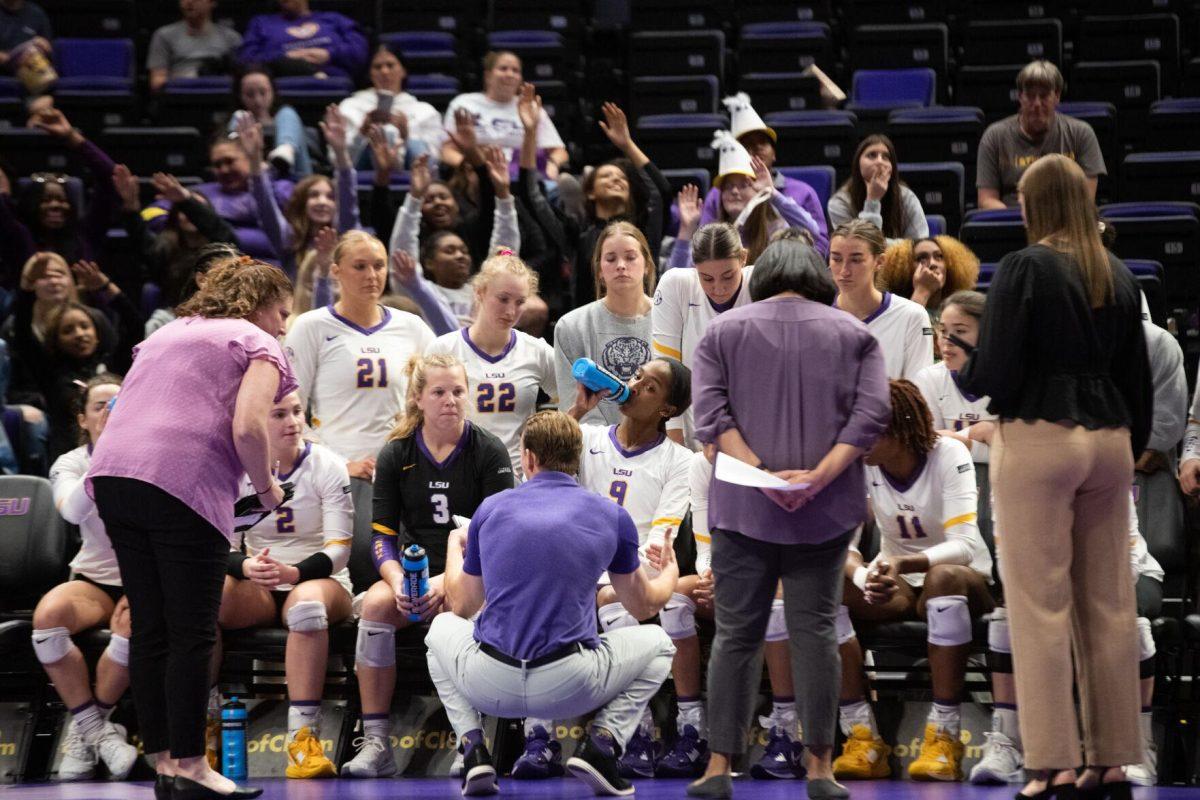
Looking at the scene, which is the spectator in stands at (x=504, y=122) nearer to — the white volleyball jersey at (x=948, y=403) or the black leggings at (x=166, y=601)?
the white volleyball jersey at (x=948, y=403)

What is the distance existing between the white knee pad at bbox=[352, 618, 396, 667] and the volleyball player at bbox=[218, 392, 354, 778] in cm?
15

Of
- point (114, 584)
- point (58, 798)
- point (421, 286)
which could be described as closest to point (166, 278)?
point (421, 286)

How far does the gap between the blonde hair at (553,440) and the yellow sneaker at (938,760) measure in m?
1.57

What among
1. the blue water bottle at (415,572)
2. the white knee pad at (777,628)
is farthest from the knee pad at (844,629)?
the blue water bottle at (415,572)

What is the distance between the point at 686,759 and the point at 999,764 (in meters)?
1.05

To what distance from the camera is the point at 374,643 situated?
5473 mm

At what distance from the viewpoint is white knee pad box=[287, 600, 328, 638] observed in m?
5.47

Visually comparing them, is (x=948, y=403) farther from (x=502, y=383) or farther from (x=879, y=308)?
(x=502, y=383)

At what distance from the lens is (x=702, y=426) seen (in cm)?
438

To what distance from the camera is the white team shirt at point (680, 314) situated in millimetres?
6012

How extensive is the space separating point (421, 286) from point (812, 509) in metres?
3.38

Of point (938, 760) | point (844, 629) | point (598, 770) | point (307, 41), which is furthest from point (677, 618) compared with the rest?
point (307, 41)

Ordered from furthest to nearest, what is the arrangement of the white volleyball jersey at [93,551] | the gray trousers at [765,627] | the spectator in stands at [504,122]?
the spectator in stands at [504,122]
the white volleyball jersey at [93,551]
the gray trousers at [765,627]

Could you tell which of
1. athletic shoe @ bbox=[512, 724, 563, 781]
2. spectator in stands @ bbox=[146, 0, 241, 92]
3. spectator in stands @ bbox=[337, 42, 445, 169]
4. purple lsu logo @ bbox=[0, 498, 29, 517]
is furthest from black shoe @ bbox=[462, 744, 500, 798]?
spectator in stands @ bbox=[146, 0, 241, 92]
